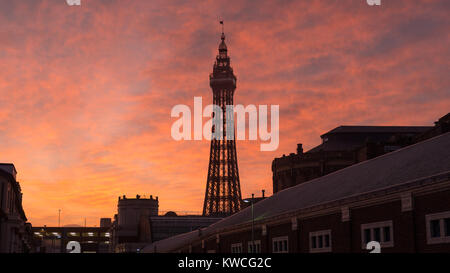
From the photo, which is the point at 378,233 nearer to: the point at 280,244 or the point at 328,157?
the point at 280,244

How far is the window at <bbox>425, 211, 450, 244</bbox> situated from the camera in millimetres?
29734

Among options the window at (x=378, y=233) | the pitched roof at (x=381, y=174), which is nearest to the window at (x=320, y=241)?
the pitched roof at (x=381, y=174)

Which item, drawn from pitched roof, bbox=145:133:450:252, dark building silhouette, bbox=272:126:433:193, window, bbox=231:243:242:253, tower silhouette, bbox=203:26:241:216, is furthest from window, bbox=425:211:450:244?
tower silhouette, bbox=203:26:241:216

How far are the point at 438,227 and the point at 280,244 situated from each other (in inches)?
814

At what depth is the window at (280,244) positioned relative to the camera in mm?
48438

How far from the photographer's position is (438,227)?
101 ft

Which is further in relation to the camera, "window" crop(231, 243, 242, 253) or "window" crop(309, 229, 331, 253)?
"window" crop(231, 243, 242, 253)

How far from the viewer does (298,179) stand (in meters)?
97.3

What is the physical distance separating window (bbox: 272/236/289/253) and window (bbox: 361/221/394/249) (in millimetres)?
11906

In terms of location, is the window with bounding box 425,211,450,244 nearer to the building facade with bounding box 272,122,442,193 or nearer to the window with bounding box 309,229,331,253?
the window with bounding box 309,229,331,253

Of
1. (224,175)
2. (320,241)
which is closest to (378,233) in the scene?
(320,241)

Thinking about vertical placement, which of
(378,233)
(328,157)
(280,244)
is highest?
(328,157)
